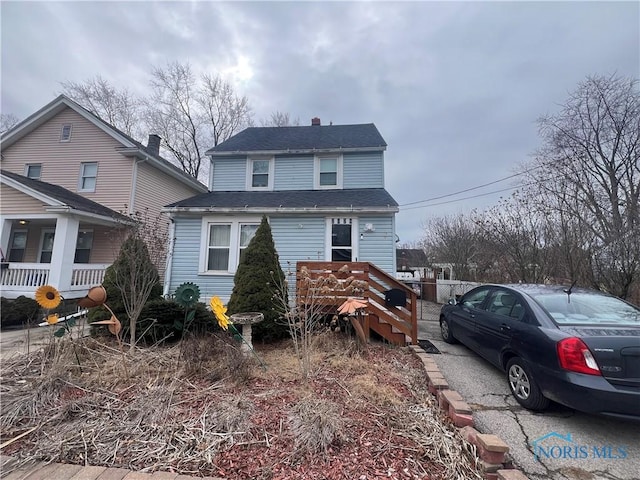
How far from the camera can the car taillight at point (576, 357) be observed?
255cm

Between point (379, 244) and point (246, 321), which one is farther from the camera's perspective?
point (379, 244)

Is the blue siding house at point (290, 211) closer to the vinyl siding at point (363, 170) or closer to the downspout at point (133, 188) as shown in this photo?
the vinyl siding at point (363, 170)

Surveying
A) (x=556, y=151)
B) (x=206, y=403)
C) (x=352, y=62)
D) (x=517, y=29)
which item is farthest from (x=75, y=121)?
(x=556, y=151)

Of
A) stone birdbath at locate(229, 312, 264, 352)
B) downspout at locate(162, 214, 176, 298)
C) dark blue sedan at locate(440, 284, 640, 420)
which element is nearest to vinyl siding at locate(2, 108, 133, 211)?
downspout at locate(162, 214, 176, 298)

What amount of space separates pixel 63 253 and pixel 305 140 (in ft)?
32.1

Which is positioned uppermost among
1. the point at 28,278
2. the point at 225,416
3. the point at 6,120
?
the point at 6,120

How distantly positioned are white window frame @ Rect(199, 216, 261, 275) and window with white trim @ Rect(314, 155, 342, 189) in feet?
10.5

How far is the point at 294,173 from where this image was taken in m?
10.9

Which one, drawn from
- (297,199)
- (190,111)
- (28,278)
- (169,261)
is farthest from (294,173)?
(190,111)

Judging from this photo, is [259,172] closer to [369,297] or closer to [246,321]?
[369,297]

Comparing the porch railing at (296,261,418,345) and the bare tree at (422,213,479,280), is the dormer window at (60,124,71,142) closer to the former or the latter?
the porch railing at (296,261,418,345)

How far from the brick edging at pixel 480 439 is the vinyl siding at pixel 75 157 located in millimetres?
13312

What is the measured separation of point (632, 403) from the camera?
240 cm

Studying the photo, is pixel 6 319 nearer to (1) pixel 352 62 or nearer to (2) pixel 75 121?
(2) pixel 75 121
